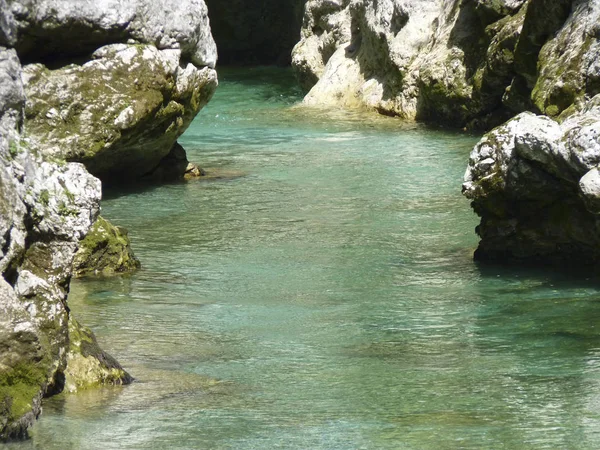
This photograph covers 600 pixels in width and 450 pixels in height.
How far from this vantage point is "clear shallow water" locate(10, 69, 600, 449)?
485 cm

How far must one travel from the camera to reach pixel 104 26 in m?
10.9

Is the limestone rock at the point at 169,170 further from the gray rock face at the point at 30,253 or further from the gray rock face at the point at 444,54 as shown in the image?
the gray rock face at the point at 30,253

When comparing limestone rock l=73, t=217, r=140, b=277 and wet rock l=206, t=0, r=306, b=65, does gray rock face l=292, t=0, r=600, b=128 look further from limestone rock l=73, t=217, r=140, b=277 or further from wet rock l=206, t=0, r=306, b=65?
wet rock l=206, t=0, r=306, b=65

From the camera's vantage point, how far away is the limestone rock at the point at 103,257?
849 cm

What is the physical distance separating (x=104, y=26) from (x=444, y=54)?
6938 mm

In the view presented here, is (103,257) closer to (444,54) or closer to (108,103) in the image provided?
(108,103)

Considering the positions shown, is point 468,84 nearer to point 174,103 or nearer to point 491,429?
point 174,103

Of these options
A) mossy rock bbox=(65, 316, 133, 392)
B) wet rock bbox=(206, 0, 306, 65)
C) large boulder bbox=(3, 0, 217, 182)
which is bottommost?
wet rock bbox=(206, 0, 306, 65)

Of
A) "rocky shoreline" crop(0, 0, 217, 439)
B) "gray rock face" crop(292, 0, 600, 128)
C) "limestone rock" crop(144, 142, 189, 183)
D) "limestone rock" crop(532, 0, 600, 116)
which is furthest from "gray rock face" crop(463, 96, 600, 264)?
"limestone rock" crop(144, 142, 189, 183)

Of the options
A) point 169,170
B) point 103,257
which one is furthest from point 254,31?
point 103,257

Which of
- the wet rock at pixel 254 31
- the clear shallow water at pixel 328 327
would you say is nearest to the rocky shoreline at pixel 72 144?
the clear shallow water at pixel 328 327

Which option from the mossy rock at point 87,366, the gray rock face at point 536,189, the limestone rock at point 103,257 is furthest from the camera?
the limestone rock at point 103,257

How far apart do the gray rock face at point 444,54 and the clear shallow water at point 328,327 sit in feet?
4.87

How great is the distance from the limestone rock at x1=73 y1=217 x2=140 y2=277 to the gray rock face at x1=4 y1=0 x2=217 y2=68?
99.9 inches
